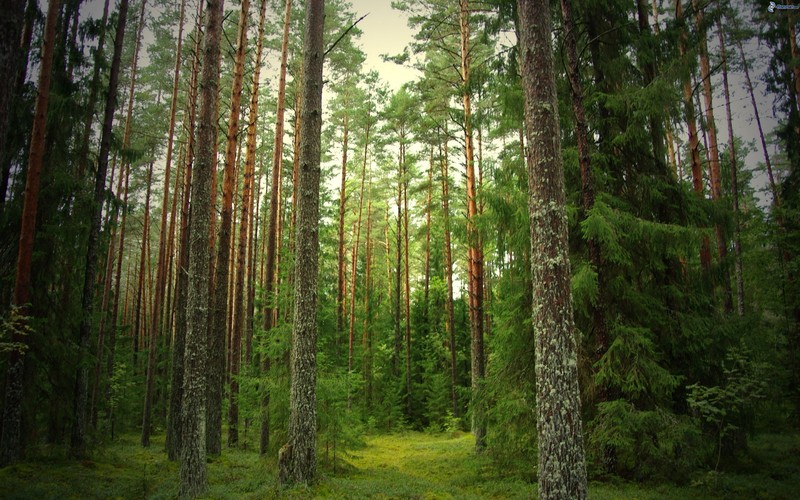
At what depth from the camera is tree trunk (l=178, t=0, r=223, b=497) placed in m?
7.34

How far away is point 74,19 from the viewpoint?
416 inches

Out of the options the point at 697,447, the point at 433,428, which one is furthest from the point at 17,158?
the point at 433,428

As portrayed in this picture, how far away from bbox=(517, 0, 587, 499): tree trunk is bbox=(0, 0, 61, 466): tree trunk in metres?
9.46

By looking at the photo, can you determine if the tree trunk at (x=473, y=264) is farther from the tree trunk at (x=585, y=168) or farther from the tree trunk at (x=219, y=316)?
the tree trunk at (x=219, y=316)

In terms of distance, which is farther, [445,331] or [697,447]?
[445,331]

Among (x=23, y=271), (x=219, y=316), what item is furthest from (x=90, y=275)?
(x=219, y=316)

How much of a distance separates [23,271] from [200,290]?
12.4ft

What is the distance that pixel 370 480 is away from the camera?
31.2 feet

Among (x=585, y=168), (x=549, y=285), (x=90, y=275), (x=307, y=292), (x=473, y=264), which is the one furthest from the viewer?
(x=473, y=264)

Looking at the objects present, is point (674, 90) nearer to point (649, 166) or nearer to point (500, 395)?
point (649, 166)

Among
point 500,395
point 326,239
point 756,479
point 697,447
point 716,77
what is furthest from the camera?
point 716,77

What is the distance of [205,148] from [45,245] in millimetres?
5066

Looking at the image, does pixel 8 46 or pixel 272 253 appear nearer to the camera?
pixel 8 46

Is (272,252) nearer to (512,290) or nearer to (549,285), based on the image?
(512,290)
